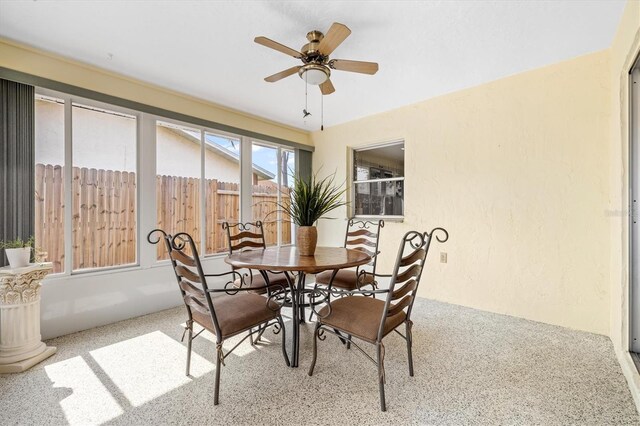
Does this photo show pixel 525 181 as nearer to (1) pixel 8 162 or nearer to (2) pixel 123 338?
(2) pixel 123 338

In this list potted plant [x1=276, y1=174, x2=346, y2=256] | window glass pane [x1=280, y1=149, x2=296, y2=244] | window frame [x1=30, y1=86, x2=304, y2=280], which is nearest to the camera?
potted plant [x1=276, y1=174, x2=346, y2=256]

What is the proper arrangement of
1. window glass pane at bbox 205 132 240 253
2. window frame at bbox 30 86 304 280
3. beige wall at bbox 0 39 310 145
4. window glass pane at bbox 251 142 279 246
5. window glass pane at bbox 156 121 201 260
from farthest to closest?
1. window glass pane at bbox 251 142 279 246
2. window glass pane at bbox 205 132 240 253
3. window glass pane at bbox 156 121 201 260
4. window frame at bbox 30 86 304 280
5. beige wall at bbox 0 39 310 145

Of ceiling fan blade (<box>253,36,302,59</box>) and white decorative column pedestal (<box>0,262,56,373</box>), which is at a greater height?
ceiling fan blade (<box>253,36,302,59</box>)

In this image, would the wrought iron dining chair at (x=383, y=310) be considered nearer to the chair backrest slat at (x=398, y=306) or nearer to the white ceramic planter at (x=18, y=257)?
the chair backrest slat at (x=398, y=306)

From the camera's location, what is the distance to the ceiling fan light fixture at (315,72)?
6.31 feet

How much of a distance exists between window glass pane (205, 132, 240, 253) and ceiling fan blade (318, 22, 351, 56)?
2.19 meters

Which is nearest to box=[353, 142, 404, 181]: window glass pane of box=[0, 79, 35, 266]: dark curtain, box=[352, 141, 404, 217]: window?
box=[352, 141, 404, 217]: window

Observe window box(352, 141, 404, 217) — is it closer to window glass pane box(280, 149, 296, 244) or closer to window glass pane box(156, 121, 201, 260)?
window glass pane box(280, 149, 296, 244)

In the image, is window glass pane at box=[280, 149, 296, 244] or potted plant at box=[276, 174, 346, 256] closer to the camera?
potted plant at box=[276, 174, 346, 256]

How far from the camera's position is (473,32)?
2053mm

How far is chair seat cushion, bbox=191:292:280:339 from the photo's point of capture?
5.27 ft

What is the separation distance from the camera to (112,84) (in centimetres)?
262

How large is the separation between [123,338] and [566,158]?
4115 mm

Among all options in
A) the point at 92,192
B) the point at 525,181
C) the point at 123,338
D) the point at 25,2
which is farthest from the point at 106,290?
the point at 525,181
